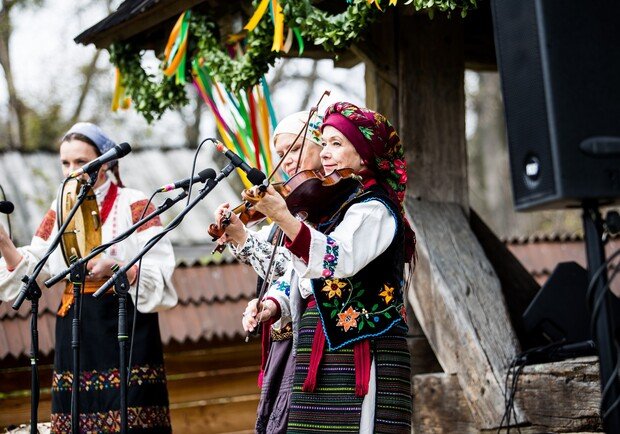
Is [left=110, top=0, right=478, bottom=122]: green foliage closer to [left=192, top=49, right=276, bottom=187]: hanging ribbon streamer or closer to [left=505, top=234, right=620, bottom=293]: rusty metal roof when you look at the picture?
[left=192, top=49, right=276, bottom=187]: hanging ribbon streamer

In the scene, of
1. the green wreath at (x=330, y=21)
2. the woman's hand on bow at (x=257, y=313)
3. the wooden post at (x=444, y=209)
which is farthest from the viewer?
the wooden post at (x=444, y=209)

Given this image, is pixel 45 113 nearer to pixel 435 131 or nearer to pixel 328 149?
pixel 435 131

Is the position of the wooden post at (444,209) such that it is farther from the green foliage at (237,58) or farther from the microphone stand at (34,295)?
the microphone stand at (34,295)

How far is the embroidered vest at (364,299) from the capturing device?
3.17 m

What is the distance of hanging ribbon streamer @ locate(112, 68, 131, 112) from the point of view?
582 cm

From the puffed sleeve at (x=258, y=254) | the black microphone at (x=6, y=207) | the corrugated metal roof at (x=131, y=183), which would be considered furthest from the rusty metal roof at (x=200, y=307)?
the puffed sleeve at (x=258, y=254)

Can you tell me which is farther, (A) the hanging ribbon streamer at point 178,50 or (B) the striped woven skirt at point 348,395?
(A) the hanging ribbon streamer at point 178,50

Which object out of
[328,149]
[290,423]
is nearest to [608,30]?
[328,149]

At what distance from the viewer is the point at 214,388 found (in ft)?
23.0

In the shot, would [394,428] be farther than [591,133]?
Yes

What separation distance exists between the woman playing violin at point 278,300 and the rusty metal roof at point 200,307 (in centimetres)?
298

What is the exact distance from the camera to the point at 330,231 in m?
3.21

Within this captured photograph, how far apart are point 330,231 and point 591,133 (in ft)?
2.98

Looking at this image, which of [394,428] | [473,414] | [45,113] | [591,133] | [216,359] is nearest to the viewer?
[591,133]
